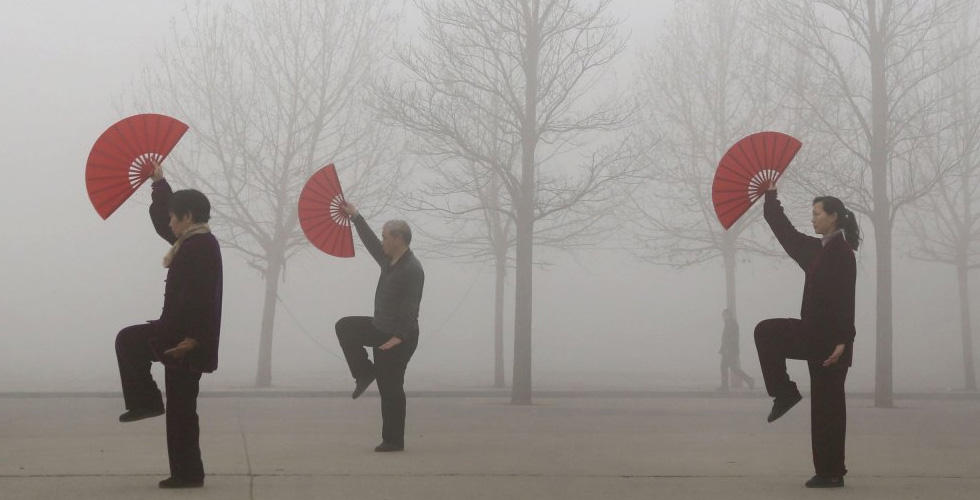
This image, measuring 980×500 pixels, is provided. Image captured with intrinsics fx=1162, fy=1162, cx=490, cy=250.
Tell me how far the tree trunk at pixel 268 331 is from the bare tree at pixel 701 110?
800 cm

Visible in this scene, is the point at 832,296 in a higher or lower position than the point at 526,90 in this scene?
lower

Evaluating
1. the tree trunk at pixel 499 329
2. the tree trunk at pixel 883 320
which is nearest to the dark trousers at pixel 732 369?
the tree trunk at pixel 499 329

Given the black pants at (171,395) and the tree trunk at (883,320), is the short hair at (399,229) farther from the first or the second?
the tree trunk at (883,320)

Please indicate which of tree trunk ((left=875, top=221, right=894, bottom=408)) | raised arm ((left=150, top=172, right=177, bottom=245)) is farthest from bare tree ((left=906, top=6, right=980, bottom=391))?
raised arm ((left=150, top=172, right=177, bottom=245))

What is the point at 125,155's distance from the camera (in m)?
7.36

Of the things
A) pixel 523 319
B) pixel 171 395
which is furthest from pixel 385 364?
pixel 523 319

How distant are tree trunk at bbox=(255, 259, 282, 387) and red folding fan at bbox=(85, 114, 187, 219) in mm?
14610

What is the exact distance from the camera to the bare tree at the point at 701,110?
25109 mm

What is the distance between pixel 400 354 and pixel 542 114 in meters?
9.93

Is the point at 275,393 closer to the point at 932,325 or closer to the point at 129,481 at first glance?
the point at 129,481

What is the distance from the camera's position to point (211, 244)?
6.82m

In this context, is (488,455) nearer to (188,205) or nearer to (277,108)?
(188,205)

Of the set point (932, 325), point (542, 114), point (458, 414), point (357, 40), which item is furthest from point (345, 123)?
point (932, 325)

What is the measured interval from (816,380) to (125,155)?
4601 millimetres
